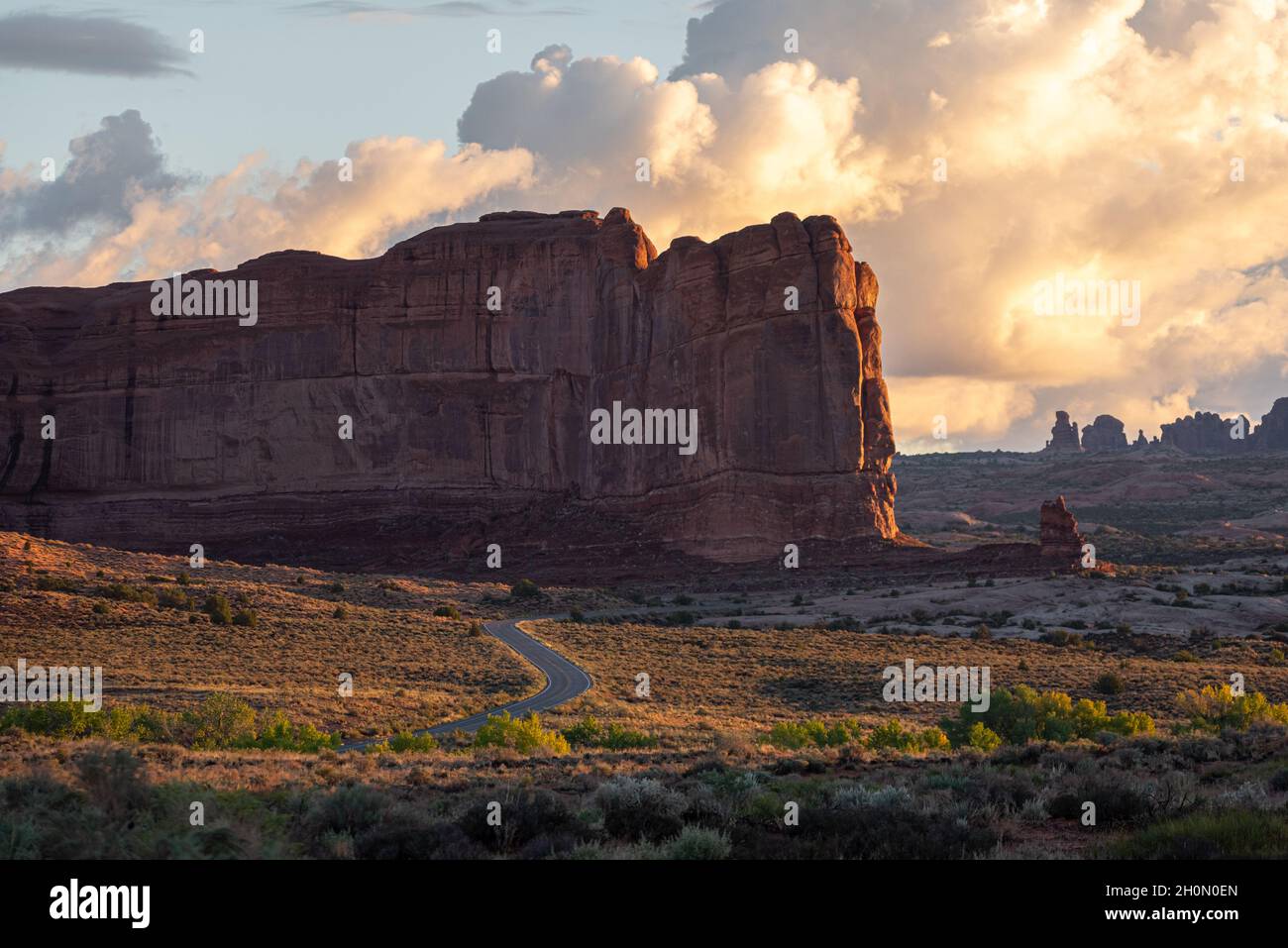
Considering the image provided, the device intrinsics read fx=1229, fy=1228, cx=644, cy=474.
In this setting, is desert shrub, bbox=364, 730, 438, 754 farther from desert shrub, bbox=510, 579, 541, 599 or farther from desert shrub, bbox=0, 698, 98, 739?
desert shrub, bbox=510, 579, 541, 599

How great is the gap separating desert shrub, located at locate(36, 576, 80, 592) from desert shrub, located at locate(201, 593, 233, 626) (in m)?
4.75

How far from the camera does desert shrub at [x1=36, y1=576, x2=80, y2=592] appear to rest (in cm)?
4344

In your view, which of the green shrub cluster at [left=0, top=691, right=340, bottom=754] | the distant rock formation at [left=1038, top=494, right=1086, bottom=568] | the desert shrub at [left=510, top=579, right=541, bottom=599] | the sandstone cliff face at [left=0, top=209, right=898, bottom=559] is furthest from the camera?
the sandstone cliff face at [left=0, top=209, right=898, bottom=559]

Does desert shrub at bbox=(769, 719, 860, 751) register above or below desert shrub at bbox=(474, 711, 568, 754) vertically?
below

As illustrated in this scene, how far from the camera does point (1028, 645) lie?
45344 mm

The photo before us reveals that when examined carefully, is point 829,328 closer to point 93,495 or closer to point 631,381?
point 631,381

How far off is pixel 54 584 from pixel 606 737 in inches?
1101

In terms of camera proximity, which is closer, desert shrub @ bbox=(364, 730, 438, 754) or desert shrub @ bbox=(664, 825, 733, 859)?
desert shrub @ bbox=(664, 825, 733, 859)

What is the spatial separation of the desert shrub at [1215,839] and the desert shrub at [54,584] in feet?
133

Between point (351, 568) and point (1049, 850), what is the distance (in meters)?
73.2

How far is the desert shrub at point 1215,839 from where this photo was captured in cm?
1052

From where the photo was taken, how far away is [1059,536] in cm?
6450

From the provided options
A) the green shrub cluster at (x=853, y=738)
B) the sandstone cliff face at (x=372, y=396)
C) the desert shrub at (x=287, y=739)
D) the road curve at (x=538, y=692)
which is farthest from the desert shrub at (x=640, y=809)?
the sandstone cliff face at (x=372, y=396)

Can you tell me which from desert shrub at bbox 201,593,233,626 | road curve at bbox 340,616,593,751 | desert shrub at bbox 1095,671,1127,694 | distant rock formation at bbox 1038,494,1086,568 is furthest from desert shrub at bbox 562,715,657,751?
distant rock formation at bbox 1038,494,1086,568
